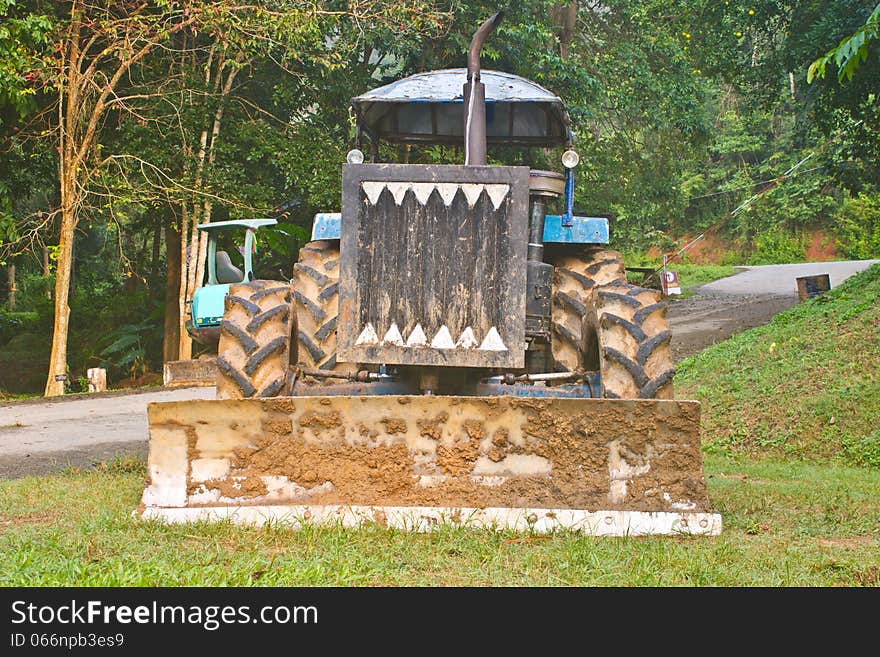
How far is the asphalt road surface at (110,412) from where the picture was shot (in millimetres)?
9586

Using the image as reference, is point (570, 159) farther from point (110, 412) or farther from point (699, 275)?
point (699, 275)

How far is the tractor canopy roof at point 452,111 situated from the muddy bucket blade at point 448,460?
269 centimetres

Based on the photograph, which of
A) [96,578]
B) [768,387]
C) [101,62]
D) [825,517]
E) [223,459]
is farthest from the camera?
[101,62]

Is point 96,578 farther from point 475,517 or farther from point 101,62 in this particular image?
point 101,62

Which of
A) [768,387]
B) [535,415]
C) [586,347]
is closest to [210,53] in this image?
[768,387]

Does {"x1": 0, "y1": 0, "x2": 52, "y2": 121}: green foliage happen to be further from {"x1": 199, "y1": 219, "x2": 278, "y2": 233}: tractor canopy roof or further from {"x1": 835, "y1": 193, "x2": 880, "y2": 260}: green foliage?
{"x1": 835, "y1": 193, "x2": 880, "y2": 260}: green foliage

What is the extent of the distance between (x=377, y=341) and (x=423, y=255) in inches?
19.5

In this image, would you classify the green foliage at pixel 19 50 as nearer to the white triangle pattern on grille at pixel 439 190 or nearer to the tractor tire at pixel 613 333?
the tractor tire at pixel 613 333

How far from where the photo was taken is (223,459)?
5.30 metres

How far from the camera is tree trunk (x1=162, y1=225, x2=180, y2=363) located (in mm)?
21062

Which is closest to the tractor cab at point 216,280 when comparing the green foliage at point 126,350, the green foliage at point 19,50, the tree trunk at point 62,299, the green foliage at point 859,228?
the tree trunk at point 62,299

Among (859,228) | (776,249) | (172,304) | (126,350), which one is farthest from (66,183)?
(776,249)

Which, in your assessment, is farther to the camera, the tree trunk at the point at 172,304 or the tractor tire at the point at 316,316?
the tree trunk at the point at 172,304

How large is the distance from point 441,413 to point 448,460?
9.0 inches
